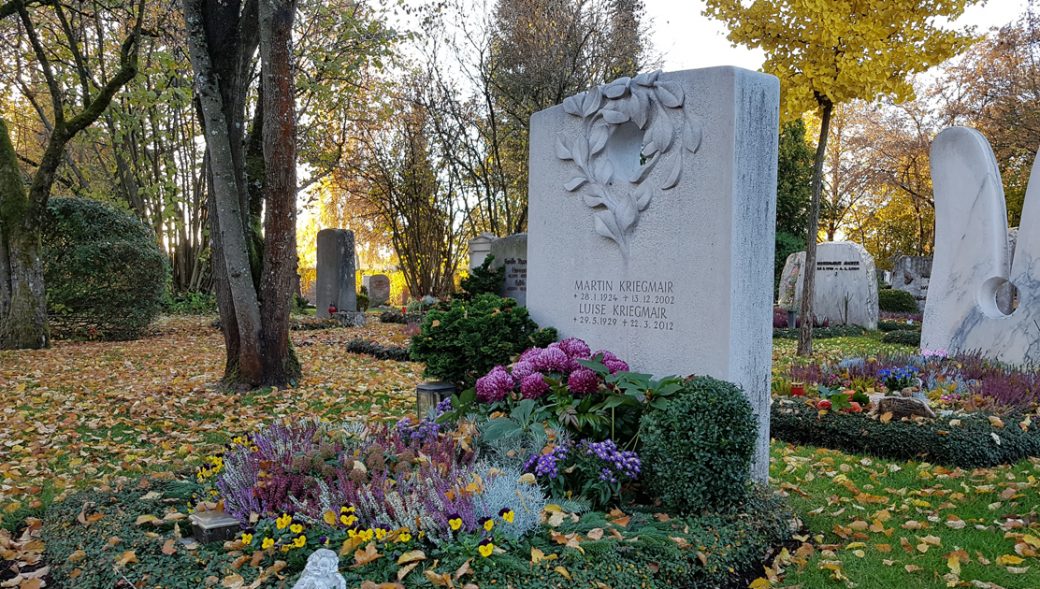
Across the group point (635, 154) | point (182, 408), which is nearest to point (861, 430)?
point (635, 154)

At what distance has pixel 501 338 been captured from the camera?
227 inches

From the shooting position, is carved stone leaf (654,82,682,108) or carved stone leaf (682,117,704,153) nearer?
carved stone leaf (682,117,704,153)

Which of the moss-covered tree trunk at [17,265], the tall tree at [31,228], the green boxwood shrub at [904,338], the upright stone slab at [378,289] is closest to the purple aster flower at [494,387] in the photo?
the tall tree at [31,228]

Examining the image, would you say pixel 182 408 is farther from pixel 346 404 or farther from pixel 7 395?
pixel 7 395

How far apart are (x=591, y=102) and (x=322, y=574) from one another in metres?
3.96

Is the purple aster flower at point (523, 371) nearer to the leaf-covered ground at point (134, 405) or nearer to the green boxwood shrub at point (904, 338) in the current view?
the leaf-covered ground at point (134, 405)

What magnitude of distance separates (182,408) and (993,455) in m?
7.44

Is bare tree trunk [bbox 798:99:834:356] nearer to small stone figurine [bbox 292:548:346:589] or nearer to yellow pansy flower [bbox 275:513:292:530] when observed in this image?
yellow pansy flower [bbox 275:513:292:530]

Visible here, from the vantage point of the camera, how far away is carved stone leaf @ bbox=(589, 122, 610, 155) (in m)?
5.30

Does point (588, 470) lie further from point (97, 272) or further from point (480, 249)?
point (97, 272)

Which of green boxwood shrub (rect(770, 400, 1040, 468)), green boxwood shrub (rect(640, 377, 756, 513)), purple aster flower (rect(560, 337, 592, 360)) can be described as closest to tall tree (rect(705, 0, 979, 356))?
green boxwood shrub (rect(770, 400, 1040, 468))

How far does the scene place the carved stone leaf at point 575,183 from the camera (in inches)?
214

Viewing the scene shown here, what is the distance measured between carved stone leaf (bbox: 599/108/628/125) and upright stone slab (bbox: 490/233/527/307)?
4830 millimetres

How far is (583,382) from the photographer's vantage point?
4.55m
